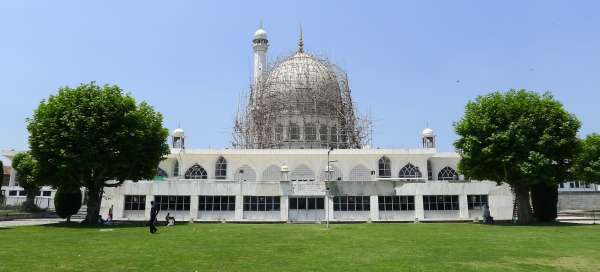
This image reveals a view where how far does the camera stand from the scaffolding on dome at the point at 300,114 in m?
58.1

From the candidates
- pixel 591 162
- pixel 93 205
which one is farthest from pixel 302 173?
pixel 591 162

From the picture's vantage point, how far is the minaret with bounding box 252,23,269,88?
66.9m

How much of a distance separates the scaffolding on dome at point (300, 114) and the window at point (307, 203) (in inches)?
613

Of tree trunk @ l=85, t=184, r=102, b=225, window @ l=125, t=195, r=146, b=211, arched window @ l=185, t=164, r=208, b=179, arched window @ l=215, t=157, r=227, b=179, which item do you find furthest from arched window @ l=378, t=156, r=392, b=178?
tree trunk @ l=85, t=184, r=102, b=225

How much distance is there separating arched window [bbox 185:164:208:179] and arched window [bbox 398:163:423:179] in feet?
76.0

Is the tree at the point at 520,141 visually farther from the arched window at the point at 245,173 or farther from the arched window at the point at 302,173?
the arched window at the point at 245,173

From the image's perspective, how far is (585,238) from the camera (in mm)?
21828

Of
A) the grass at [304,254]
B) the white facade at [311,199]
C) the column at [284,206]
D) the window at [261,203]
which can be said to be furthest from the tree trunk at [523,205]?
the window at [261,203]

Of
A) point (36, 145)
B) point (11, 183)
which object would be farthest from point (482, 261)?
point (11, 183)

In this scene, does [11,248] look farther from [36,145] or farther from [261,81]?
[261,81]

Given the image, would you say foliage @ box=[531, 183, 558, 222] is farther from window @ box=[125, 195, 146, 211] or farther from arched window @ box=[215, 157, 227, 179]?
window @ box=[125, 195, 146, 211]

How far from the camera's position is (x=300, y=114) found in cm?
5803

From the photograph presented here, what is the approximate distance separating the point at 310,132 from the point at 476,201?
23014 millimetres

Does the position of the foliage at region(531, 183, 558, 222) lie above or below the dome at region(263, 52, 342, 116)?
below
